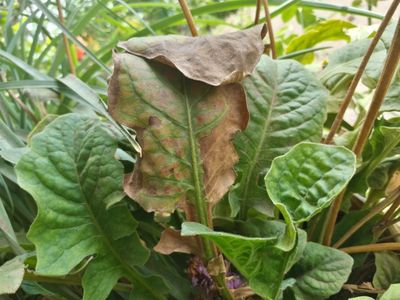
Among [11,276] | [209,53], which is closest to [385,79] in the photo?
[209,53]

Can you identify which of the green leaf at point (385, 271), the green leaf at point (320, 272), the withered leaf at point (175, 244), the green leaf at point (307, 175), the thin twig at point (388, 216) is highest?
the green leaf at point (307, 175)

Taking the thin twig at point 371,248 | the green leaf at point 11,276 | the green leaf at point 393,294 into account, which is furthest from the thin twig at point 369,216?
the green leaf at point 11,276

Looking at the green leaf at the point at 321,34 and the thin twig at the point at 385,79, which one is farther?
the green leaf at the point at 321,34

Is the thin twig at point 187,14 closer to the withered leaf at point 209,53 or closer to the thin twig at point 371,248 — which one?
the withered leaf at point 209,53

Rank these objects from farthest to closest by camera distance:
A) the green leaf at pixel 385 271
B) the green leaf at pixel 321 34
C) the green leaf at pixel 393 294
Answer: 1. the green leaf at pixel 321 34
2. the green leaf at pixel 385 271
3. the green leaf at pixel 393 294

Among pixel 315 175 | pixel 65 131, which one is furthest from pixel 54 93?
pixel 315 175

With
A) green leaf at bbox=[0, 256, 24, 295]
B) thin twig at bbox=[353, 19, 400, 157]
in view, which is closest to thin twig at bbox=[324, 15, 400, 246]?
thin twig at bbox=[353, 19, 400, 157]

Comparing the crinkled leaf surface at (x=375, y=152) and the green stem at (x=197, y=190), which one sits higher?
the green stem at (x=197, y=190)

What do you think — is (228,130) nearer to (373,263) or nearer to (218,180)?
(218,180)

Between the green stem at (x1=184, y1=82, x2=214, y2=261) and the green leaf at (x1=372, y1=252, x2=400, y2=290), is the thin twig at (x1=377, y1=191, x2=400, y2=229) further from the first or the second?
the green stem at (x1=184, y1=82, x2=214, y2=261)
